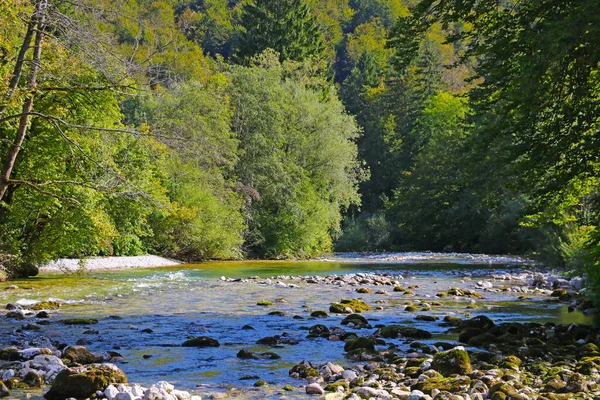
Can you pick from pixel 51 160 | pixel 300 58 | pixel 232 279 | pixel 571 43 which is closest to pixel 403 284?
pixel 232 279

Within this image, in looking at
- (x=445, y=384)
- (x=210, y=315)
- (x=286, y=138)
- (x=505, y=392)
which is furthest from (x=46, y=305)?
(x=286, y=138)

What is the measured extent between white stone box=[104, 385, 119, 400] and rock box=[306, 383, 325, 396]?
2.12m

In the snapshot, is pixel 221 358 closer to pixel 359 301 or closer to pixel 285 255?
pixel 359 301

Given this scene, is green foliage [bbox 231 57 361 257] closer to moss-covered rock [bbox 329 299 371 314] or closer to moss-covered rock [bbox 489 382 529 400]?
moss-covered rock [bbox 329 299 371 314]

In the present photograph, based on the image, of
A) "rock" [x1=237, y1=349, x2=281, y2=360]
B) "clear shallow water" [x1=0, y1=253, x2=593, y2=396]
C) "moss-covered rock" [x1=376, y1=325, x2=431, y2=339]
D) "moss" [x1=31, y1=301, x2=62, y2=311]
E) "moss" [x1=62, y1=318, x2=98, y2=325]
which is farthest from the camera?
"moss" [x1=31, y1=301, x2=62, y2=311]

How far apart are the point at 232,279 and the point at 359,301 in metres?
7.82

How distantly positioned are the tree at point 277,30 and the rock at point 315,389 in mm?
57117

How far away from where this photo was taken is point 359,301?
17.5m

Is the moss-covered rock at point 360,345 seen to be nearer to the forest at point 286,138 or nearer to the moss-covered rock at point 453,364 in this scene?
the moss-covered rock at point 453,364

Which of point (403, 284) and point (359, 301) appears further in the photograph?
point (403, 284)

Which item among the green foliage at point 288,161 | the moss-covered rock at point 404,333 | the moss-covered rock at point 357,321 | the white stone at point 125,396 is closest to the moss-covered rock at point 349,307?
the moss-covered rock at point 357,321

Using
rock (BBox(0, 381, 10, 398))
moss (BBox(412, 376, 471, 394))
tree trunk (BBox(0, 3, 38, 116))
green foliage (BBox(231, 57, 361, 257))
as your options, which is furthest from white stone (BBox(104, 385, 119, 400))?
green foliage (BBox(231, 57, 361, 257))

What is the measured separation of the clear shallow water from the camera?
9594mm

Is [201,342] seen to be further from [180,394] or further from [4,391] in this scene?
[4,391]
